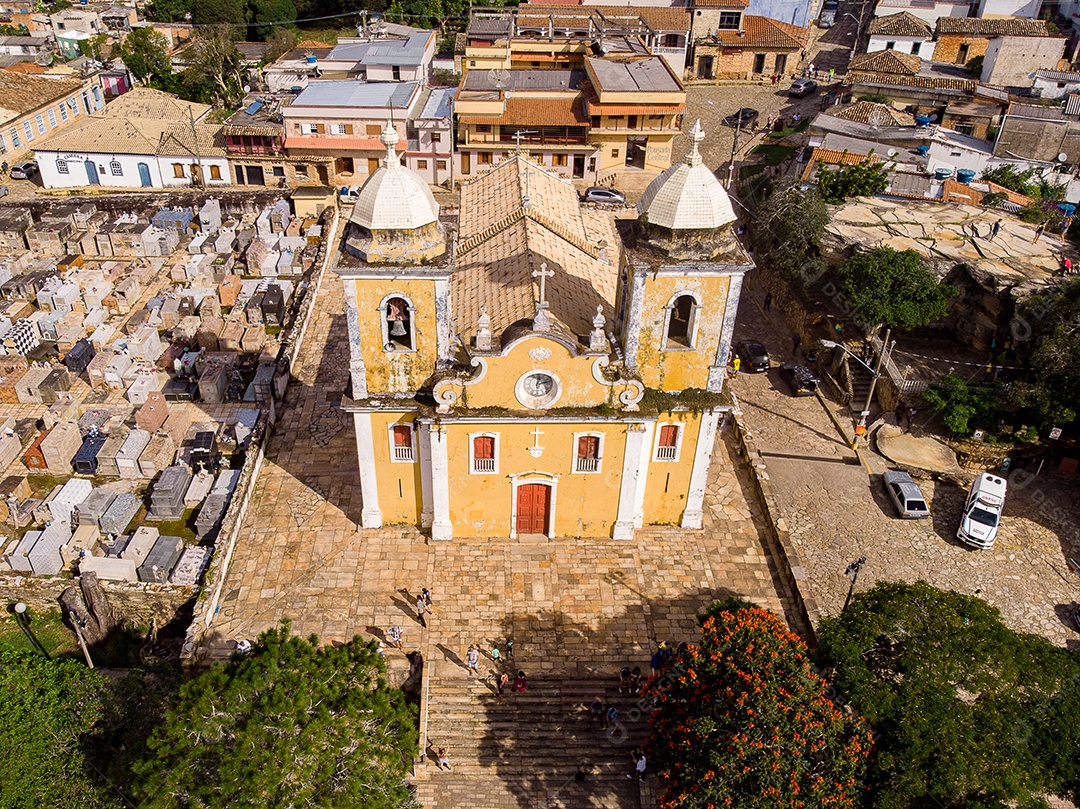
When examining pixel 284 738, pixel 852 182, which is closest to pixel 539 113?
pixel 852 182

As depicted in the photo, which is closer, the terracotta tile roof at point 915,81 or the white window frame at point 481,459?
the white window frame at point 481,459

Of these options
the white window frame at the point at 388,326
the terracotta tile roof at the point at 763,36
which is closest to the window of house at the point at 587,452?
the white window frame at the point at 388,326

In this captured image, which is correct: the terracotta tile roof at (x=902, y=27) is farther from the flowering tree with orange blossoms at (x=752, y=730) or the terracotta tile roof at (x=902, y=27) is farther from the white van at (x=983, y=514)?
the flowering tree with orange blossoms at (x=752, y=730)

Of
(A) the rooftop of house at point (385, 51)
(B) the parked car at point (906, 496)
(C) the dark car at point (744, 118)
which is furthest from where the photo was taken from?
(C) the dark car at point (744, 118)

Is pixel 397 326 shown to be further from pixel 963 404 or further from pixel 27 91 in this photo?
pixel 27 91

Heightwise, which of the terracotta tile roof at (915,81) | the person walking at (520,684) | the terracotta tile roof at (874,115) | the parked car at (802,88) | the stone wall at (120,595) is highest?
the terracotta tile roof at (915,81)

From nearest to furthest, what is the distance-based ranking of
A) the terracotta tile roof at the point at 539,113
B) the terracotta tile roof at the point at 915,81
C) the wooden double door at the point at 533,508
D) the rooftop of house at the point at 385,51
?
1. the wooden double door at the point at 533,508
2. the terracotta tile roof at the point at 539,113
3. the terracotta tile roof at the point at 915,81
4. the rooftop of house at the point at 385,51

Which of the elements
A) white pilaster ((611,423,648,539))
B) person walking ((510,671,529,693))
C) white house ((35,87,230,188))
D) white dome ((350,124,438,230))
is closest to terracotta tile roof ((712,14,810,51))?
white house ((35,87,230,188))
